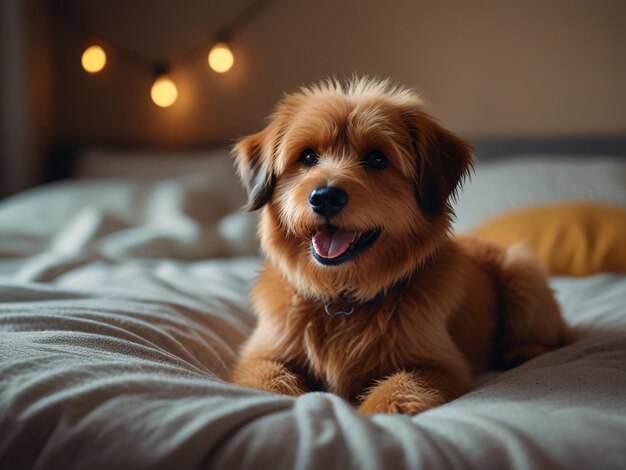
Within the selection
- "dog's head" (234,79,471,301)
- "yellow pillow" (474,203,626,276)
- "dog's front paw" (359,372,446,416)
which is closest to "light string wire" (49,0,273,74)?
"yellow pillow" (474,203,626,276)

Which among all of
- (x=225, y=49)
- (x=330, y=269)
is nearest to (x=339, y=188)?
(x=330, y=269)

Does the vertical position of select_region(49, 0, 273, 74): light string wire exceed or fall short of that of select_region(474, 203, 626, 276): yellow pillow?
it exceeds it

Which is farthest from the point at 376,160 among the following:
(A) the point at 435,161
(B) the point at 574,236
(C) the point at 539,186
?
(C) the point at 539,186

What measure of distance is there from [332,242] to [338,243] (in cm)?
2

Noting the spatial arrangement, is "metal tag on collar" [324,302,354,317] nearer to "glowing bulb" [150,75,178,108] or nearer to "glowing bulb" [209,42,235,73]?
"glowing bulb" [209,42,235,73]

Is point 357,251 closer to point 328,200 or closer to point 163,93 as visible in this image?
point 328,200

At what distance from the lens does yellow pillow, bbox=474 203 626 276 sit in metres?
2.68

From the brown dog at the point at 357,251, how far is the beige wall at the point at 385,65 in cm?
234

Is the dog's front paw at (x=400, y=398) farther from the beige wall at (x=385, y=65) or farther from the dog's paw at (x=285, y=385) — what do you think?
the beige wall at (x=385, y=65)

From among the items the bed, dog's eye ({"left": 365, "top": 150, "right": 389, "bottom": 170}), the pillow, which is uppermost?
dog's eye ({"left": 365, "top": 150, "right": 389, "bottom": 170})

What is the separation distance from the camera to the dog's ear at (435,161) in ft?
5.31

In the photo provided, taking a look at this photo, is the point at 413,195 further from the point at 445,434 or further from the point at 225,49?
the point at 225,49

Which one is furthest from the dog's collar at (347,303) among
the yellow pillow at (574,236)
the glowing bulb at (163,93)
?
the glowing bulb at (163,93)

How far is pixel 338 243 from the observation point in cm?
157
